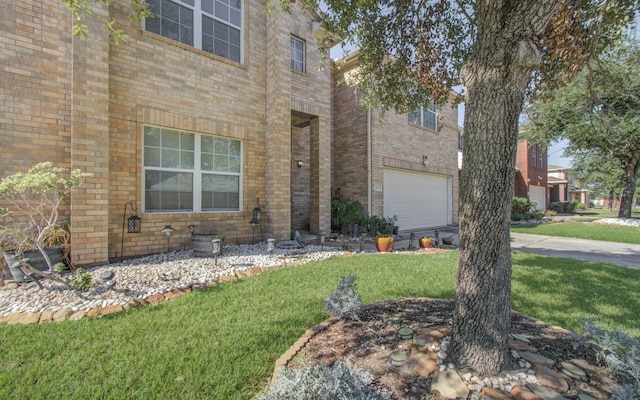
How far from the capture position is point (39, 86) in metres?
4.85

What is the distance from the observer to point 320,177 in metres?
8.51

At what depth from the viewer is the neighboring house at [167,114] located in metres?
4.82

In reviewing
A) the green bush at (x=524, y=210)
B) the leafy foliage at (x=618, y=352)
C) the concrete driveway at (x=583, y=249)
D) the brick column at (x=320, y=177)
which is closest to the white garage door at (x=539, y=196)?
the green bush at (x=524, y=210)

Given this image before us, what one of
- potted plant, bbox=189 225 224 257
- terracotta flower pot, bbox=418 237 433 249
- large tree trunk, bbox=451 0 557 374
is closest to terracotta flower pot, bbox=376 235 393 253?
terracotta flower pot, bbox=418 237 433 249

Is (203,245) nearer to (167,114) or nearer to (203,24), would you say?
(167,114)

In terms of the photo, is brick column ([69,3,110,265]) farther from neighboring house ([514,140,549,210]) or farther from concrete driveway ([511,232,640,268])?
neighboring house ([514,140,549,210])

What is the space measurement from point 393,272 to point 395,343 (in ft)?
8.99

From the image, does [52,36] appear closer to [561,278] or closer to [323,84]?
[323,84]

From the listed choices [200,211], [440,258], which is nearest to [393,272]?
[440,258]

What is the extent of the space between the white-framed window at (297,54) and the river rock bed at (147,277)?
5.44 meters

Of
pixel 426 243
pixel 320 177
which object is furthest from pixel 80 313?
pixel 426 243

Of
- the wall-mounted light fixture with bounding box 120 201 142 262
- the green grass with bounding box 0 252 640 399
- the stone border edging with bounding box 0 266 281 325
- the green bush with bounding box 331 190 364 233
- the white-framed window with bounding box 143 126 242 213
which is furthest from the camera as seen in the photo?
the green bush with bounding box 331 190 364 233

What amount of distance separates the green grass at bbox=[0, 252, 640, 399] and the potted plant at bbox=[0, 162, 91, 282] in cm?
173

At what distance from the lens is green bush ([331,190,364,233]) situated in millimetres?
9211
